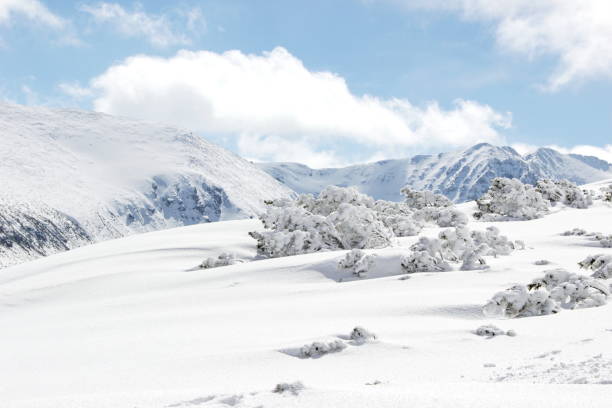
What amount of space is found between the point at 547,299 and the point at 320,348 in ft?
11.7

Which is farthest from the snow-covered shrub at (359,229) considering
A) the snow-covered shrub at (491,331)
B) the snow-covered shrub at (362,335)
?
the snow-covered shrub at (362,335)

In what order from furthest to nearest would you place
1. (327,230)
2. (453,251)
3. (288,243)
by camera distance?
(327,230) → (288,243) → (453,251)

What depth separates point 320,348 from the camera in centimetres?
634

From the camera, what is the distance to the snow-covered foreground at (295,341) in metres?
4.43

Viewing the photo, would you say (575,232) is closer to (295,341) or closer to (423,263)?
(423,263)

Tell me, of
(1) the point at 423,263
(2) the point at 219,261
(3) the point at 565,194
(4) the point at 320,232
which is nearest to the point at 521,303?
(1) the point at 423,263

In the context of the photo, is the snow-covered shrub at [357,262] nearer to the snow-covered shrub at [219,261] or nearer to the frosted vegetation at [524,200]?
the snow-covered shrub at [219,261]

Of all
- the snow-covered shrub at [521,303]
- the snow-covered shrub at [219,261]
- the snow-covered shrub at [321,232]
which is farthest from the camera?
the snow-covered shrub at [321,232]

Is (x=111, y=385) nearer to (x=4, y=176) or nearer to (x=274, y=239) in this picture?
(x=274, y=239)

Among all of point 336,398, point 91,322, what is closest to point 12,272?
point 91,322

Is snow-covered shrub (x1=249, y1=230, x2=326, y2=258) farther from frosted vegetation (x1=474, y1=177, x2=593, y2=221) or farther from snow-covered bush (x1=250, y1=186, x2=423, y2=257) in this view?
frosted vegetation (x1=474, y1=177, x2=593, y2=221)

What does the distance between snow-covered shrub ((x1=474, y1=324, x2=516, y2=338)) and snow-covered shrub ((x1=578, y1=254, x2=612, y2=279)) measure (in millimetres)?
3711

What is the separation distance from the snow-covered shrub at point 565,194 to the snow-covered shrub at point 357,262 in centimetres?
1691

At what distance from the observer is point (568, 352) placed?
5.58 m
